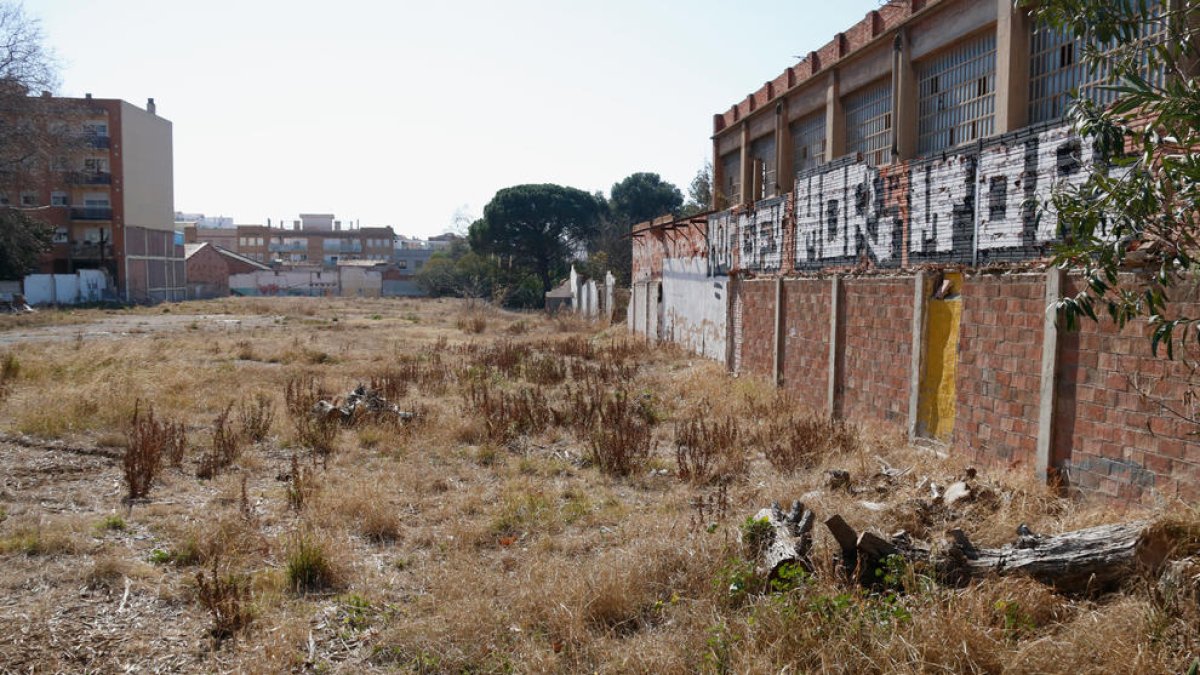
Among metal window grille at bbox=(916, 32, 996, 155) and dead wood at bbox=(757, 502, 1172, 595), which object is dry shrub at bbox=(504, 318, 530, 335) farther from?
dead wood at bbox=(757, 502, 1172, 595)

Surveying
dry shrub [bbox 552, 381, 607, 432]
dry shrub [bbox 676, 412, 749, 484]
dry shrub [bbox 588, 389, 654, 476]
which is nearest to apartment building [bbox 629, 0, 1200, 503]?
dry shrub [bbox 676, 412, 749, 484]

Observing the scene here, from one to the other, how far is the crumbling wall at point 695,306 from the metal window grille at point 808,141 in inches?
119

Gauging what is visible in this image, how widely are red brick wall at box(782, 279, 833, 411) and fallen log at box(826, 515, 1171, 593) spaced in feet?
21.5

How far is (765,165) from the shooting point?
806 inches

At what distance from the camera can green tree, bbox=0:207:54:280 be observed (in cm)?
3912

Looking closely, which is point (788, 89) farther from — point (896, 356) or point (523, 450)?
point (523, 450)

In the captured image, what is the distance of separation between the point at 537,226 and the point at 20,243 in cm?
2973

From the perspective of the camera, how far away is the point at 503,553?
624 centimetres

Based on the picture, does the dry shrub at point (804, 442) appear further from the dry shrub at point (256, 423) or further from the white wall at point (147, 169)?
the white wall at point (147, 169)

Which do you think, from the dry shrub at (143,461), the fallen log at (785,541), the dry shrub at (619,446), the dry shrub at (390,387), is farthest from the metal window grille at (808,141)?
the dry shrub at (143,461)

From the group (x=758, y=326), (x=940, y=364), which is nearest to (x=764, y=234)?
(x=758, y=326)

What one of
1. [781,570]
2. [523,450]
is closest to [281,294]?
[523,450]

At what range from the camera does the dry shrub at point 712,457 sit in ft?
26.6

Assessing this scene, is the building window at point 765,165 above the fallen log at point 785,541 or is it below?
above
